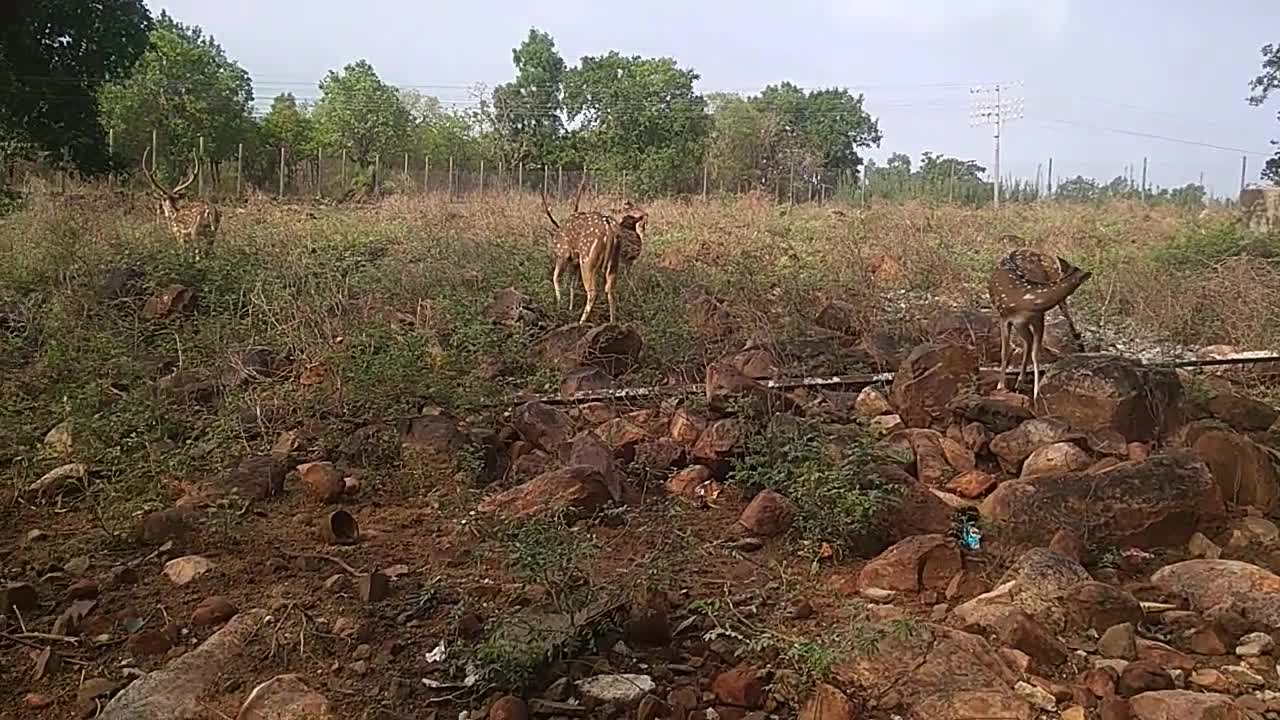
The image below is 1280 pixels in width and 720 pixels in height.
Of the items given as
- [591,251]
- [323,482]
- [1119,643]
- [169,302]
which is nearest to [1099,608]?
[1119,643]

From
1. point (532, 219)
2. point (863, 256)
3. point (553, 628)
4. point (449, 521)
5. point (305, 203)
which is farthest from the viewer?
point (305, 203)

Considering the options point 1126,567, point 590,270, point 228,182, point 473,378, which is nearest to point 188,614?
point 473,378

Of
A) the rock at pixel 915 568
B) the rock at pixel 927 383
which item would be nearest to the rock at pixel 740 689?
the rock at pixel 915 568

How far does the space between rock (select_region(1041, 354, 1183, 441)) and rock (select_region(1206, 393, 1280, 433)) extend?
0.23m

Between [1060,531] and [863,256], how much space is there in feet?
21.9

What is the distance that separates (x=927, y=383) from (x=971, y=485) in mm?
1045

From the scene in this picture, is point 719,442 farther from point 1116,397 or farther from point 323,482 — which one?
point 1116,397

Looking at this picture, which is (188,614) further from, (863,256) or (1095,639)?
(863,256)

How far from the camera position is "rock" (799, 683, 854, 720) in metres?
3.04

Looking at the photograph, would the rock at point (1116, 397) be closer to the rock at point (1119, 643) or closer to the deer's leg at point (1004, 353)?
the deer's leg at point (1004, 353)

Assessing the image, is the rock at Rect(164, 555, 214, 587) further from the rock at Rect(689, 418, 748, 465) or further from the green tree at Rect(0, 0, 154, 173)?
the green tree at Rect(0, 0, 154, 173)

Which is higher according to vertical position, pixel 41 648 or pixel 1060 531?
pixel 1060 531

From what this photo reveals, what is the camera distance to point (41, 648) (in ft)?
11.6

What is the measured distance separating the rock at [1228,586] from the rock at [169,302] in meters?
6.99
